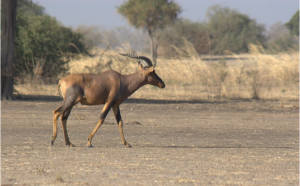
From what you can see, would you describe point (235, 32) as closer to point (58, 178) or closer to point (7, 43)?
point (7, 43)

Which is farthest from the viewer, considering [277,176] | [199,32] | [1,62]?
[199,32]

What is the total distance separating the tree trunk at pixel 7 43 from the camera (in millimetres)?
16906

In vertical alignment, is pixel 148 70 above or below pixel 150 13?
below

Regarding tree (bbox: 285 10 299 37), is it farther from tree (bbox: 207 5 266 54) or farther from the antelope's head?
the antelope's head

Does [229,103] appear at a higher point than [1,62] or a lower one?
lower

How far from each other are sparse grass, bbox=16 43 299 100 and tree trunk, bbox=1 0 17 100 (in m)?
1.50

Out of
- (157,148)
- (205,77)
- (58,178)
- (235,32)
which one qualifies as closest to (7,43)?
(157,148)

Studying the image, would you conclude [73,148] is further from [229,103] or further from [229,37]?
[229,37]

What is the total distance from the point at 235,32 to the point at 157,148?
164ft

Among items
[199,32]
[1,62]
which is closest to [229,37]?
[199,32]

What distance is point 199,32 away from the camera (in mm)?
49031

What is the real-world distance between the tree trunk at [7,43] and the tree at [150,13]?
24.9 metres

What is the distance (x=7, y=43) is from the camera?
17.2 m

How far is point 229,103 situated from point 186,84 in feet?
19.4
